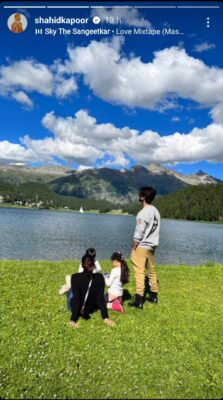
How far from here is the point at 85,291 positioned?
12781 millimetres

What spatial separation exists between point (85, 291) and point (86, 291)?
38 mm

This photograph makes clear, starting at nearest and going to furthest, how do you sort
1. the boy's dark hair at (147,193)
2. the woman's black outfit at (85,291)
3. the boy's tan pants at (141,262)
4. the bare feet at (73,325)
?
the bare feet at (73,325) → the woman's black outfit at (85,291) → the boy's dark hair at (147,193) → the boy's tan pants at (141,262)

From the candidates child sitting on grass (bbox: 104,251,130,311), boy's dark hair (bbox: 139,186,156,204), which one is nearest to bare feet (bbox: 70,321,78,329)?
child sitting on grass (bbox: 104,251,130,311)

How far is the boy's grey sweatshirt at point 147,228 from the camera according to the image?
1477cm

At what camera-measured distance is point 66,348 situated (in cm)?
1047

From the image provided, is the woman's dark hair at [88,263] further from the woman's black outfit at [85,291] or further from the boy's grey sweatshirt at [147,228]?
the boy's grey sweatshirt at [147,228]

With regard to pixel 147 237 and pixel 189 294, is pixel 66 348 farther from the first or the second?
pixel 189 294

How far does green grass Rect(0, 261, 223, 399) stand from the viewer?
8.68 meters

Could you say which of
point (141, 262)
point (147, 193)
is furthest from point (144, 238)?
point (147, 193)

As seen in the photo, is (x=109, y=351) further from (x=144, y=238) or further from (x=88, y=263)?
(x=144, y=238)

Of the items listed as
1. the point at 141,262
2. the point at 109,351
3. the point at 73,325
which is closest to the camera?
the point at 109,351

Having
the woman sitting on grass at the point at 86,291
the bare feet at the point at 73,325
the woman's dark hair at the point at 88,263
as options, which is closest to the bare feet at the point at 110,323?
the woman sitting on grass at the point at 86,291

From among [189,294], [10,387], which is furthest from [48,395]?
[189,294]

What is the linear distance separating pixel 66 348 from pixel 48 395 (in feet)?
7.41
